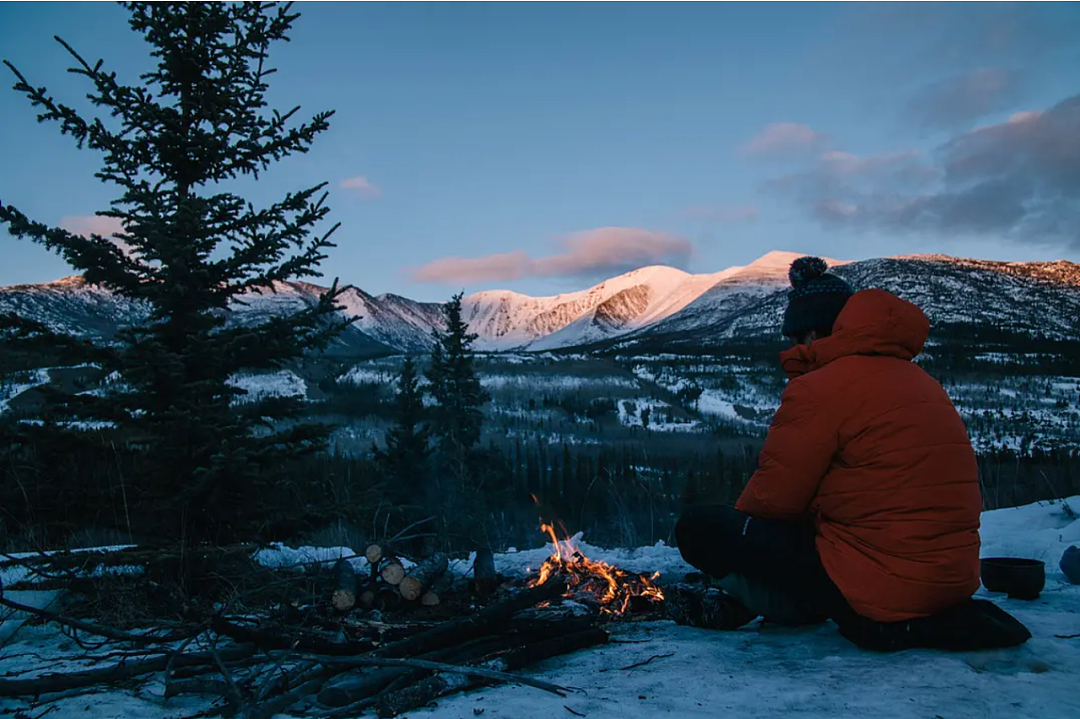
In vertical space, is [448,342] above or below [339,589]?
above

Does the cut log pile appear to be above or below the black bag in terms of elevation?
below

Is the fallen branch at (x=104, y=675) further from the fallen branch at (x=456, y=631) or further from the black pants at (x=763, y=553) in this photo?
the black pants at (x=763, y=553)

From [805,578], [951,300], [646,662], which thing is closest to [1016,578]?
[805,578]

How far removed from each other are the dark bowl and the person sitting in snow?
1.54 m

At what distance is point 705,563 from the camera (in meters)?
3.97

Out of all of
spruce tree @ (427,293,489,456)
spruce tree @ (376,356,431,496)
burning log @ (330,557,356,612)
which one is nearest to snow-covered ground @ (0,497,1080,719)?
burning log @ (330,557,356,612)

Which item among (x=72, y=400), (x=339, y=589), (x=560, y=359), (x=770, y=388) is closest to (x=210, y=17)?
(x=72, y=400)

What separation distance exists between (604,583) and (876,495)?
3.30 meters

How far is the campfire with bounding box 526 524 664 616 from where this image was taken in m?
5.09

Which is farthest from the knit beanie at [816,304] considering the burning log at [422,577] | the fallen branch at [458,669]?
the burning log at [422,577]

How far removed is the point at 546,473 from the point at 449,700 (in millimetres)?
52498

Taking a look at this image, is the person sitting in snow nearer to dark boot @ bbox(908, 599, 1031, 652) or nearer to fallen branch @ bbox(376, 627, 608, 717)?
dark boot @ bbox(908, 599, 1031, 652)

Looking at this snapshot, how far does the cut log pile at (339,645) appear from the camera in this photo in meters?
3.05

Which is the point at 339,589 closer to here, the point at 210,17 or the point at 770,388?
the point at 210,17
